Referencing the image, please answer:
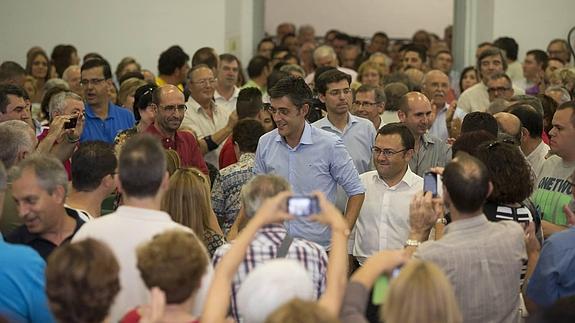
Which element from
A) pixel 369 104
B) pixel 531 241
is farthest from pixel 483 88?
pixel 531 241

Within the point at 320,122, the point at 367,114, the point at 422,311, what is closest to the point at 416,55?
the point at 367,114

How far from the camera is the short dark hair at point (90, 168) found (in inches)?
206

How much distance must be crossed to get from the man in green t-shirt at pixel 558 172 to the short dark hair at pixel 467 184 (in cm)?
162

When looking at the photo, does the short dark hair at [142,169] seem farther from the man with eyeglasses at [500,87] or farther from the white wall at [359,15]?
the white wall at [359,15]

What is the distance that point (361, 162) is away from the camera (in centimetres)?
722

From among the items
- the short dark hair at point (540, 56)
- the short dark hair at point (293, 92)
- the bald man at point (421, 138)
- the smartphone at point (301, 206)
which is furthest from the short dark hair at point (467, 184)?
the short dark hair at point (540, 56)

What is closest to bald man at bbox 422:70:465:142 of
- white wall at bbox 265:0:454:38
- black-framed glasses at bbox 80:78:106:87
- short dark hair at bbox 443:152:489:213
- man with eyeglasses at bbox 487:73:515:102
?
man with eyeglasses at bbox 487:73:515:102

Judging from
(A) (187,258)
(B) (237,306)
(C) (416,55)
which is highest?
(C) (416,55)

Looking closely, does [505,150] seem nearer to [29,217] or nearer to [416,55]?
[29,217]

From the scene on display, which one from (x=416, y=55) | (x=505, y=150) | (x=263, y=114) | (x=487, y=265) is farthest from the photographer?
(x=416, y=55)

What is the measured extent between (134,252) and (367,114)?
4302 mm

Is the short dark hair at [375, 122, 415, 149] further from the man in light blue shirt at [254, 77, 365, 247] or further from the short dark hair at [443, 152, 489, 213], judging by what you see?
the short dark hair at [443, 152, 489, 213]

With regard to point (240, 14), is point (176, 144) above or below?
below

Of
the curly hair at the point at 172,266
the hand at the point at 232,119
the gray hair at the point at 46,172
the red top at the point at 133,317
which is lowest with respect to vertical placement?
the red top at the point at 133,317
